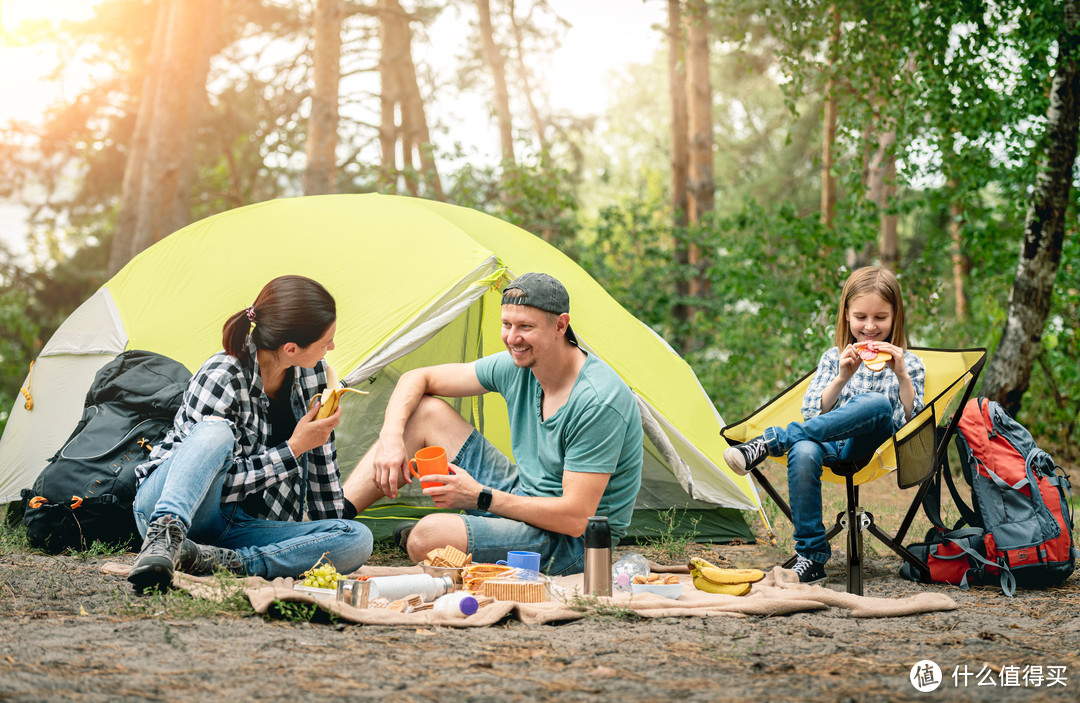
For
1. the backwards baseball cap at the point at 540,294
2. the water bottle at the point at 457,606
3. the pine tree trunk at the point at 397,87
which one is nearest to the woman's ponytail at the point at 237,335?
the backwards baseball cap at the point at 540,294

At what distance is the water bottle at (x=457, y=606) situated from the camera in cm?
246

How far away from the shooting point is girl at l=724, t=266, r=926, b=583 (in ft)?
10.0

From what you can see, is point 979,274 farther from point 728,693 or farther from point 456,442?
point 728,693

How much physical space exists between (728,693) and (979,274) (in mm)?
5728

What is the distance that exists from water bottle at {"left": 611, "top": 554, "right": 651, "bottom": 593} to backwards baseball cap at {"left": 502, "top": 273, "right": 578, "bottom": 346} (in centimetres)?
89

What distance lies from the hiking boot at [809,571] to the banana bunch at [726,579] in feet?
0.90

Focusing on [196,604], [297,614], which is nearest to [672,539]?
[297,614]

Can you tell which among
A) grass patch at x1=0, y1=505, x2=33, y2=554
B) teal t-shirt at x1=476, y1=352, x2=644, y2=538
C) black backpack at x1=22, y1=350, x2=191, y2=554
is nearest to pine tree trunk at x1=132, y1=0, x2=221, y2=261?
grass patch at x1=0, y1=505, x2=33, y2=554

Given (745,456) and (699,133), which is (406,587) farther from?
(699,133)

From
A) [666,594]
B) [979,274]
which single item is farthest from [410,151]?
[666,594]

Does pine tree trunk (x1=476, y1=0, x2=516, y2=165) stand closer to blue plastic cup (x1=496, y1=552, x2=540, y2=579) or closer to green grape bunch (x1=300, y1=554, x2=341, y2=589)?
blue plastic cup (x1=496, y1=552, x2=540, y2=579)

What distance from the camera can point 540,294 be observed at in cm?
291

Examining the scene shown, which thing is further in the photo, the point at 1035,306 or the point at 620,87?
the point at 620,87

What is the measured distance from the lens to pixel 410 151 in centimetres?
1234
